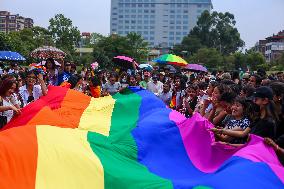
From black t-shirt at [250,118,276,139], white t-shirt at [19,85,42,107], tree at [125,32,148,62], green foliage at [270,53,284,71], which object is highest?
tree at [125,32,148,62]

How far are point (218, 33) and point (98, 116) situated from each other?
85.4 meters

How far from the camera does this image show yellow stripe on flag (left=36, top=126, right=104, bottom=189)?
3695mm

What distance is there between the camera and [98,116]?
288 inches

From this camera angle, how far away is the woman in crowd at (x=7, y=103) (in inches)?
258

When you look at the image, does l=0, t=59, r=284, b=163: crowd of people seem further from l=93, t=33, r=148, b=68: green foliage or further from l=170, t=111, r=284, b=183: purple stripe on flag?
l=93, t=33, r=148, b=68: green foliage

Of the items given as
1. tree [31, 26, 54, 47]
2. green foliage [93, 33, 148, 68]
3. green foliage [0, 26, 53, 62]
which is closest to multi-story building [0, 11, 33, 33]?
tree [31, 26, 54, 47]

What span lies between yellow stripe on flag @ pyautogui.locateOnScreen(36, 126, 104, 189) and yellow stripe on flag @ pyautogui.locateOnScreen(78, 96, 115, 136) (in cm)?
171

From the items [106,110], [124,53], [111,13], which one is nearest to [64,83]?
[106,110]

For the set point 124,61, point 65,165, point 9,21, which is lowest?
point 65,165

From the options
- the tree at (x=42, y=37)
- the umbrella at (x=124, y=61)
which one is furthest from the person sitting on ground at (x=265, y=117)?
the tree at (x=42, y=37)

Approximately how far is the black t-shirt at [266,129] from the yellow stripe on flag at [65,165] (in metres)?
1.68

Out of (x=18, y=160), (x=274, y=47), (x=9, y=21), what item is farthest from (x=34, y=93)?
(x=9, y=21)

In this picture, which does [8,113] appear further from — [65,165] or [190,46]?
[190,46]

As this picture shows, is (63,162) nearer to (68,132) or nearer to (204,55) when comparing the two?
(68,132)
